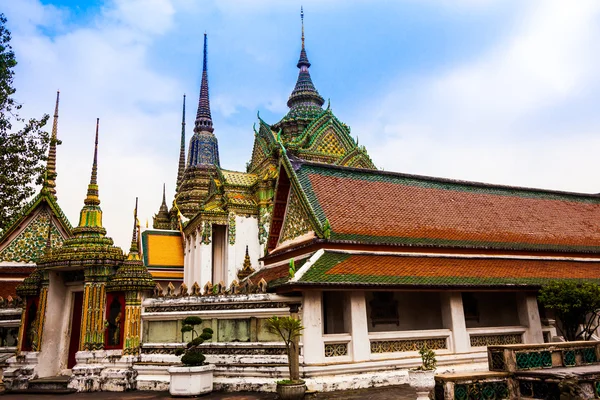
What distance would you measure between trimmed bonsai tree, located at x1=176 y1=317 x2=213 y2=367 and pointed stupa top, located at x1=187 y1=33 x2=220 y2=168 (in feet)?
85.6

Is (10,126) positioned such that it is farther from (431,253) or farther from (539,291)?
(539,291)

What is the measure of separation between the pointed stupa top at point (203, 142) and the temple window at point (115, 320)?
24.5 meters

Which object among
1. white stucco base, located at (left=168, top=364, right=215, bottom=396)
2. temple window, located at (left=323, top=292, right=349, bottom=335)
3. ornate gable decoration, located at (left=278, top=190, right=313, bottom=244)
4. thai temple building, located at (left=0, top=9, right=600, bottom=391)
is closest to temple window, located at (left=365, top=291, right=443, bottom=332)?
thai temple building, located at (left=0, top=9, right=600, bottom=391)

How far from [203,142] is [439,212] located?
2716 cm

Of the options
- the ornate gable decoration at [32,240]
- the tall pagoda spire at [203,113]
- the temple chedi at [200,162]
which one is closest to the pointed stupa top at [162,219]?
the temple chedi at [200,162]

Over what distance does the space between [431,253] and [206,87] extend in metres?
34.5

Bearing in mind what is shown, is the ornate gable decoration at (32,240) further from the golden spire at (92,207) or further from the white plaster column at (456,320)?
the white plaster column at (456,320)

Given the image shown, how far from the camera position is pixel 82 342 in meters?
12.2

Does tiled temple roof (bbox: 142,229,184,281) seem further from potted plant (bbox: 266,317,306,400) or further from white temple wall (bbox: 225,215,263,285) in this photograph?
potted plant (bbox: 266,317,306,400)

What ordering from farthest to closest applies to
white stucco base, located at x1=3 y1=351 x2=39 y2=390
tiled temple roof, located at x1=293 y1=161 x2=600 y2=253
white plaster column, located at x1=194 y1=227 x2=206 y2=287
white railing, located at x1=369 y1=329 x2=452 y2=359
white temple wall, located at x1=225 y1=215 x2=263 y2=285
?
white plaster column, located at x1=194 y1=227 x2=206 y2=287 < white temple wall, located at x1=225 y1=215 x2=263 y2=285 < tiled temple roof, located at x1=293 y1=161 x2=600 y2=253 < white stucco base, located at x1=3 y1=351 x2=39 y2=390 < white railing, located at x1=369 y1=329 x2=452 y2=359

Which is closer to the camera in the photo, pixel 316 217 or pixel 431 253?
pixel 316 217

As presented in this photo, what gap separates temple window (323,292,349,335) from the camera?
13.3m

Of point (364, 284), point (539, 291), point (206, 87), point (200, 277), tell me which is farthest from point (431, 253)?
point (206, 87)

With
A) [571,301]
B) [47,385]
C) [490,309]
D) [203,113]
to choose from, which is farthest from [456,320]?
[203,113]
